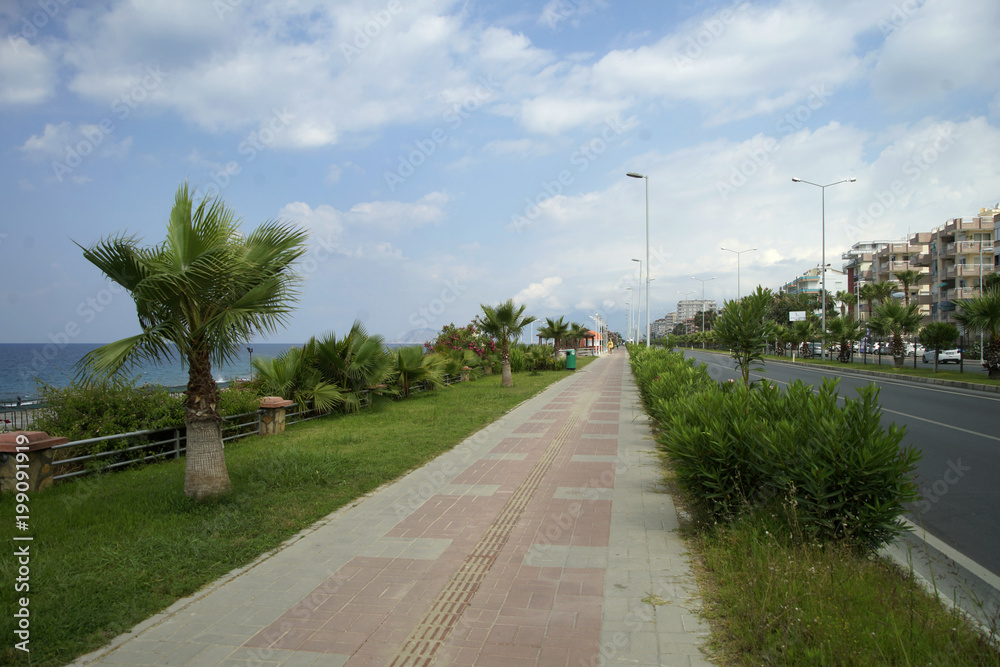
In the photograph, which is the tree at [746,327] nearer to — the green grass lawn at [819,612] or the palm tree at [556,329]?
the green grass lawn at [819,612]

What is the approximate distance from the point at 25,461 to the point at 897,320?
3891 centimetres

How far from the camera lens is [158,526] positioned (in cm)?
559

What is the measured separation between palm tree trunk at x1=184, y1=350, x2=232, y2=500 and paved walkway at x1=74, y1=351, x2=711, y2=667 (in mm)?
1549

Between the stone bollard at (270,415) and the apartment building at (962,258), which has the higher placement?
the apartment building at (962,258)

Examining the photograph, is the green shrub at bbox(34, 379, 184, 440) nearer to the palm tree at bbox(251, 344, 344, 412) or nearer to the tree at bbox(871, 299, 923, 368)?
the palm tree at bbox(251, 344, 344, 412)

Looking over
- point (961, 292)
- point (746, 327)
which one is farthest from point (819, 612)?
point (961, 292)

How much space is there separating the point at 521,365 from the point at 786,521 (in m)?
29.9

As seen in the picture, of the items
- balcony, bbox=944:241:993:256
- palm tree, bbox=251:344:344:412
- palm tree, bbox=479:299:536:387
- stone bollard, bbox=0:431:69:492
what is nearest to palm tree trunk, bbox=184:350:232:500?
stone bollard, bbox=0:431:69:492

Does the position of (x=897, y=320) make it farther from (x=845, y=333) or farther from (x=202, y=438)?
(x=202, y=438)

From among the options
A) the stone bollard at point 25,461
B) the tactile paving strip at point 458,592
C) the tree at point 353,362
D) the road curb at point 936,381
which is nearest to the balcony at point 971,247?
the road curb at point 936,381

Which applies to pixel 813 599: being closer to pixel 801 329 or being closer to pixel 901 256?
pixel 801 329

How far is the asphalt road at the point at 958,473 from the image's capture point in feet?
18.7

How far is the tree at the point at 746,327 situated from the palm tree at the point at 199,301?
756 centimetres

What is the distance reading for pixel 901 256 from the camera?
7544 cm
